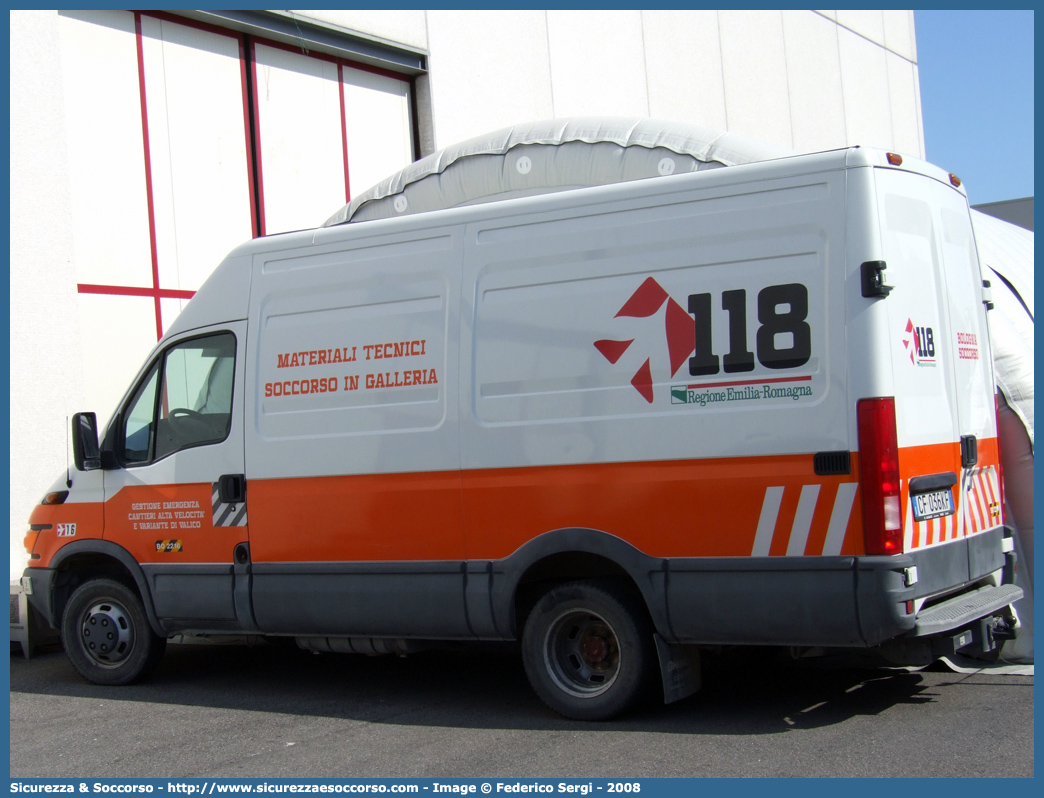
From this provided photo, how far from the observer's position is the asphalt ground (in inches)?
200

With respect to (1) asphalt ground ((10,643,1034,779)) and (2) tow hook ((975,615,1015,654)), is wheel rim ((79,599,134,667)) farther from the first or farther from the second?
(2) tow hook ((975,615,1015,654))

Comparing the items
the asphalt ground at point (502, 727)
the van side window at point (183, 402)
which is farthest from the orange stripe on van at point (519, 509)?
the asphalt ground at point (502, 727)

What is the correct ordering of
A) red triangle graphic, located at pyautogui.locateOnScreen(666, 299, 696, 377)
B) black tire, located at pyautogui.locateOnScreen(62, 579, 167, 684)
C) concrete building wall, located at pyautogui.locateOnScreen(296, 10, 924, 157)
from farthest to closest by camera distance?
1. concrete building wall, located at pyautogui.locateOnScreen(296, 10, 924, 157)
2. black tire, located at pyautogui.locateOnScreen(62, 579, 167, 684)
3. red triangle graphic, located at pyautogui.locateOnScreen(666, 299, 696, 377)

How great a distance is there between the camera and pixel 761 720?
18.8 ft

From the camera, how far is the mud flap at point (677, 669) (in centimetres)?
567

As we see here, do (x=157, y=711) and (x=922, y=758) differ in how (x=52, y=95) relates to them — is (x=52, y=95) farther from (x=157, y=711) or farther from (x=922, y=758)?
(x=922, y=758)

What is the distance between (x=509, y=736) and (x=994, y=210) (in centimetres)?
2541

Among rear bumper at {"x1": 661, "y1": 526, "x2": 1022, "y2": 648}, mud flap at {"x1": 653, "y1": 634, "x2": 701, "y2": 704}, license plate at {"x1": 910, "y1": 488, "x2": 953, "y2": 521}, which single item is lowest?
mud flap at {"x1": 653, "y1": 634, "x2": 701, "y2": 704}

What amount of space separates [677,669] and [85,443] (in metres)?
4.25

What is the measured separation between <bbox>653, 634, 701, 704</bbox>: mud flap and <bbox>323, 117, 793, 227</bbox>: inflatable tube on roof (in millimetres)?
2903

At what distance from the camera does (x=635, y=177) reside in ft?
23.9

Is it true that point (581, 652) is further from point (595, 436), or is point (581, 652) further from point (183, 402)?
point (183, 402)

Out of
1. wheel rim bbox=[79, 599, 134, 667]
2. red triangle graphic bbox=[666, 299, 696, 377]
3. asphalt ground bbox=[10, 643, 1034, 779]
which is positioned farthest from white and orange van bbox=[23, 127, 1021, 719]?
asphalt ground bbox=[10, 643, 1034, 779]

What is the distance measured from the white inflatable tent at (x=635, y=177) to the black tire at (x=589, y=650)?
8.49ft
